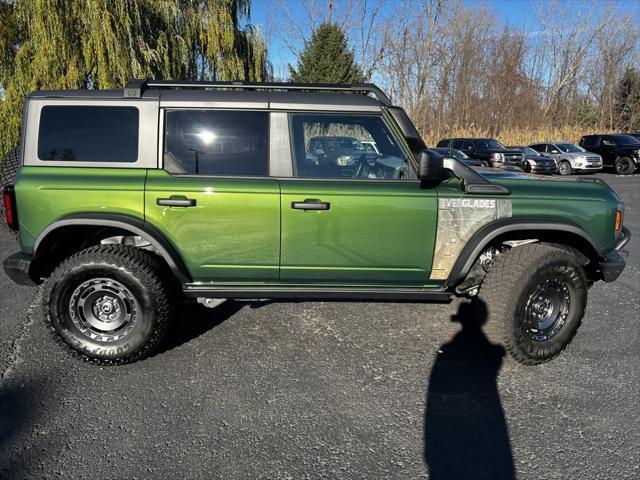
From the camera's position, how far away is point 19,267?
3.17 metres

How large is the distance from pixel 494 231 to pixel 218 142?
7.09 feet

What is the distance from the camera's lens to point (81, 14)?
10.2 m

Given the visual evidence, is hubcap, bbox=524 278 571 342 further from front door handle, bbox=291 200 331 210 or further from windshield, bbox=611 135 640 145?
windshield, bbox=611 135 640 145

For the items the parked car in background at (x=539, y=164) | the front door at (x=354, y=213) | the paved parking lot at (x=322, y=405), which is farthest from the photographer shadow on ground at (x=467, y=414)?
the parked car in background at (x=539, y=164)

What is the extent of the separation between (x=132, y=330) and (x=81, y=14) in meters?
10.2

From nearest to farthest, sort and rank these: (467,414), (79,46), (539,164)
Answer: (467,414) < (79,46) < (539,164)

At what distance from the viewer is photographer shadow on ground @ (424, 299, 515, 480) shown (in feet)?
7.61

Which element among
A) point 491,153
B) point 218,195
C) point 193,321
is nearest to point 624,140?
point 491,153

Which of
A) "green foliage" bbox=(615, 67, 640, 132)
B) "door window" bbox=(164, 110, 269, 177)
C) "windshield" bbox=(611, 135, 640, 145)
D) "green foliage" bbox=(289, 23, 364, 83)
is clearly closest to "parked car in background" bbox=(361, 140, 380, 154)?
"door window" bbox=(164, 110, 269, 177)

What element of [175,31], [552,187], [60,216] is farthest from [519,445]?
[175,31]

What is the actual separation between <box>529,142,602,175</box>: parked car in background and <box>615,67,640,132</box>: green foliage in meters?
22.0

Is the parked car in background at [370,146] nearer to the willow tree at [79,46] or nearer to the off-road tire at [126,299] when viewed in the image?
the off-road tire at [126,299]

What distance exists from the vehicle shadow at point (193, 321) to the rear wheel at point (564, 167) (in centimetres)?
2064

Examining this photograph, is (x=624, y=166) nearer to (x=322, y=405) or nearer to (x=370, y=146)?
(x=370, y=146)
